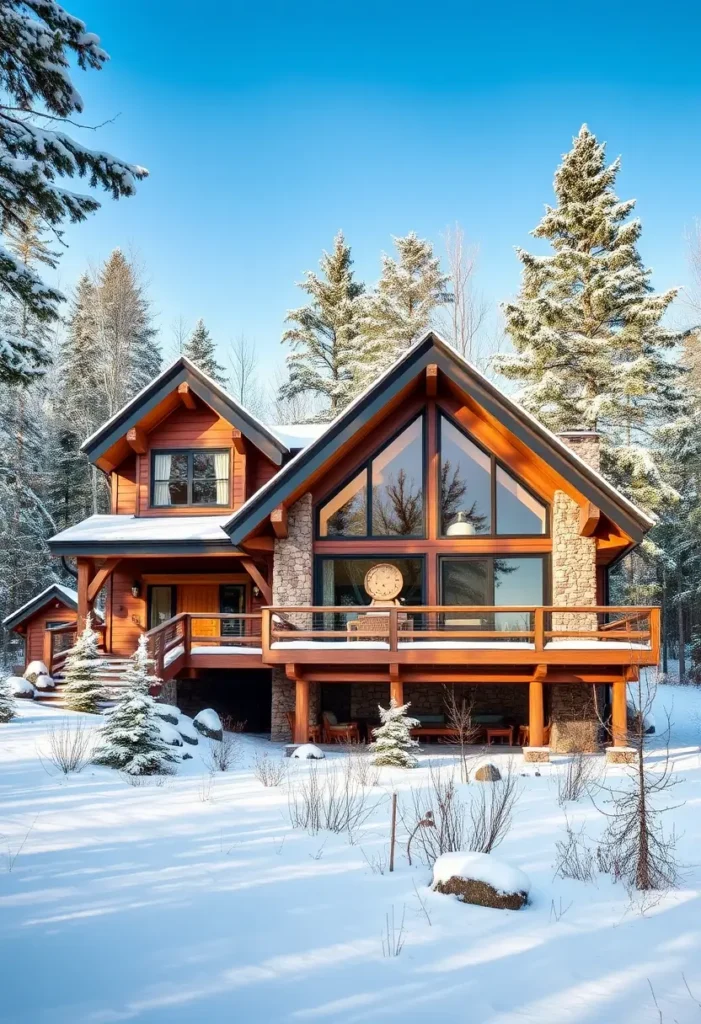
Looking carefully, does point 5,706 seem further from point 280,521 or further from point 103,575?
point 280,521

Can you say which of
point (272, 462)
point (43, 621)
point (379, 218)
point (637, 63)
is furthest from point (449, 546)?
point (379, 218)

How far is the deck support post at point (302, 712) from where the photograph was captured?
13930 millimetres

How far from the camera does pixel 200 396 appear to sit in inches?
698

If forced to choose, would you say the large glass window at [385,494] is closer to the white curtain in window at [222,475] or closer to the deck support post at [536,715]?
the white curtain in window at [222,475]

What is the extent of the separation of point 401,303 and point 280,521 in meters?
19.2

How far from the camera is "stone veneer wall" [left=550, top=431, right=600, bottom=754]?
14.7 m

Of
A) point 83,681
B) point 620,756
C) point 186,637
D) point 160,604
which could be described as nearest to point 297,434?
point 160,604

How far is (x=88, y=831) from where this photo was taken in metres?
7.31

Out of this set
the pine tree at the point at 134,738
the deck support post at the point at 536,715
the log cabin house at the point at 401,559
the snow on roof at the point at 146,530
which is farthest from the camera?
the snow on roof at the point at 146,530

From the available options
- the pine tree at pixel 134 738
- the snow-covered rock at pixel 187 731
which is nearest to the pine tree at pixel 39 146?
the pine tree at pixel 134 738

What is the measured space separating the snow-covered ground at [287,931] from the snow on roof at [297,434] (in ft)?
36.4

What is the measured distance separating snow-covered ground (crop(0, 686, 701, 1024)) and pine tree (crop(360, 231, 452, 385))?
24022 mm

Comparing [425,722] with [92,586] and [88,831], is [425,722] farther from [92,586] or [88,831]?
[88,831]

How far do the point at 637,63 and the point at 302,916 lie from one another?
23.6m
